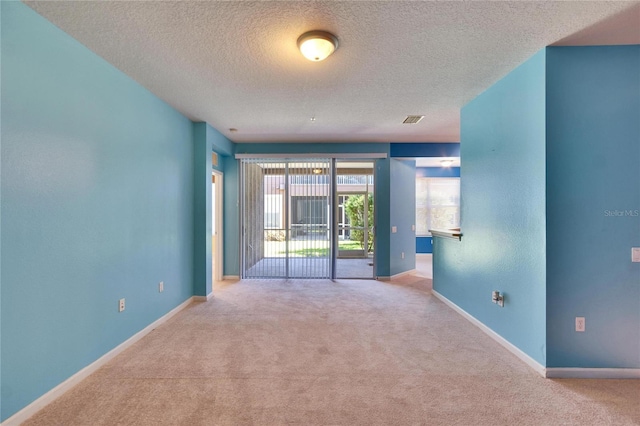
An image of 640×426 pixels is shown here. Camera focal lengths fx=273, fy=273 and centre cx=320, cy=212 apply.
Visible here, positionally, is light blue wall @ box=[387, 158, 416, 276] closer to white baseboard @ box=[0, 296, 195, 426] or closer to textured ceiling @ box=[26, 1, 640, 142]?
textured ceiling @ box=[26, 1, 640, 142]

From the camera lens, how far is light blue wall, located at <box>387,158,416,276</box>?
5371 mm

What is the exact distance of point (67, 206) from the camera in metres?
2.03

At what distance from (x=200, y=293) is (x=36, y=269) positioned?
237cm

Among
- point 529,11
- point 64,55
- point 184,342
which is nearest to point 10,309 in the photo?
point 184,342

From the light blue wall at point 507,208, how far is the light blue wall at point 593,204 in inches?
3.6

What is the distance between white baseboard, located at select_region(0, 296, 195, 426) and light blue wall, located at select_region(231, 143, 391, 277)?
9.03 feet

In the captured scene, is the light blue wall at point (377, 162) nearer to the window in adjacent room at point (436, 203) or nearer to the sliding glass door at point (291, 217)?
the sliding glass door at point (291, 217)

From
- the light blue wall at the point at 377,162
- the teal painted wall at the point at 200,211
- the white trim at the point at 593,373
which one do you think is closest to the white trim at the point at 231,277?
the light blue wall at the point at 377,162

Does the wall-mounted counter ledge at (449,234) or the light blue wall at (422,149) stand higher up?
the light blue wall at (422,149)

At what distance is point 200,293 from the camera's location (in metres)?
4.03

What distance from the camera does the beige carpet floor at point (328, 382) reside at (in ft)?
5.75

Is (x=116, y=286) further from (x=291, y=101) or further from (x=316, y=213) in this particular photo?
(x=316, y=213)

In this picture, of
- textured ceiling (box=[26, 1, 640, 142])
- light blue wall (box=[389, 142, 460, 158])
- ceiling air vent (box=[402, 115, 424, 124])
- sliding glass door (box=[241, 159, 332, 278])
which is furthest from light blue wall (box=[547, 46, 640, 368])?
sliding glass door (box=[241, 159, 332, 278])

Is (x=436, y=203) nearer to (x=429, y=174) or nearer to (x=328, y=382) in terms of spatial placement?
(x=429, y=174)
